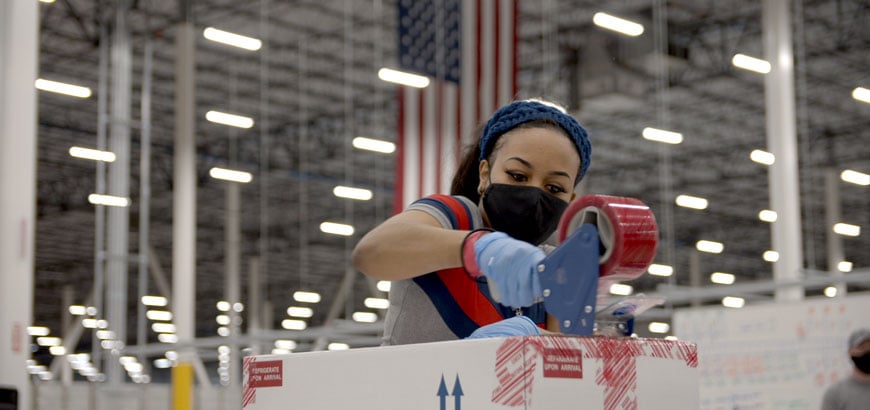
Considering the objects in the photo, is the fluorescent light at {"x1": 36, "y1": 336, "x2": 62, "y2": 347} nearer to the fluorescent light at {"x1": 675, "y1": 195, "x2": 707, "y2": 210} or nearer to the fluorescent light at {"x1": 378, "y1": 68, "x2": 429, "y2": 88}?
the fluorescent light at {"x1": 675, "y1": 195, "x2": 707, "y2": 210}

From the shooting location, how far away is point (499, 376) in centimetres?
124

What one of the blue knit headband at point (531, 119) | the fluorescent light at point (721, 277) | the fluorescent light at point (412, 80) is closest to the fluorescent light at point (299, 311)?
the fluorescent light at point (721, 277)

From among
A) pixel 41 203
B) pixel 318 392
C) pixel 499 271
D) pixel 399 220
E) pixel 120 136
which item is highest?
pixel 41 203

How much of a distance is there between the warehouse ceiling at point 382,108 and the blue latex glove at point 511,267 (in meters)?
7.55

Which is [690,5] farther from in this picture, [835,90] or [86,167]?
[86,167]

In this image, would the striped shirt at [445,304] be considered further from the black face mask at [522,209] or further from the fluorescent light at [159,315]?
the fluorescent light at [159,315]

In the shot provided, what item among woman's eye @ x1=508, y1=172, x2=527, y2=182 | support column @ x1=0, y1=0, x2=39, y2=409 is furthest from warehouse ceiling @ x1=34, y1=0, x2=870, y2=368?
woman's eye @ x1=508, y1=172, x2=527, y2=182

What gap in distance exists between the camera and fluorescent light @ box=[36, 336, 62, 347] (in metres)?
41.3

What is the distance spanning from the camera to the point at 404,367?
1.37m

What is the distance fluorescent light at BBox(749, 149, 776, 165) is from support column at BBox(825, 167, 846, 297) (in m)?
1.49

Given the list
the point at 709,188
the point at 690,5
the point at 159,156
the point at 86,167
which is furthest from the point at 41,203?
the point at 690,5

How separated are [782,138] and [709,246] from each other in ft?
65.1

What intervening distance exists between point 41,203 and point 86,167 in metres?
2.57

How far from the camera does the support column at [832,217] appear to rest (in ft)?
44.5
